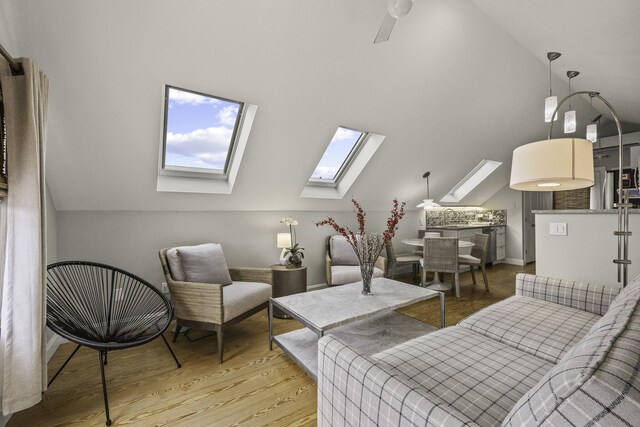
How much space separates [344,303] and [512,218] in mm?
5389

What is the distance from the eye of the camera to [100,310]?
2482 millimetres

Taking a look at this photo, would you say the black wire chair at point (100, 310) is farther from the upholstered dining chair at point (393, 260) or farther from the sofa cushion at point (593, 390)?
the upholstered dining chair at point (393, 260)

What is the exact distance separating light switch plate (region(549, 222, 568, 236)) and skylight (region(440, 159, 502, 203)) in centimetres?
309

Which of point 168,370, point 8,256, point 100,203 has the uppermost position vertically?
point 100,203

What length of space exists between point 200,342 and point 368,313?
5.06 feet

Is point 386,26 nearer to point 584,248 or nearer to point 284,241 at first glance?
point 584,248

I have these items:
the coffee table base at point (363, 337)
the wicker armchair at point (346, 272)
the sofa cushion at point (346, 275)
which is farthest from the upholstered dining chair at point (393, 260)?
the coffee table base at point (363, 337)

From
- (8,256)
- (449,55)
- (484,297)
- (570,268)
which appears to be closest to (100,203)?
(8,256)

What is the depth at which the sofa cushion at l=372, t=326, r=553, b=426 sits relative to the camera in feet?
3.53

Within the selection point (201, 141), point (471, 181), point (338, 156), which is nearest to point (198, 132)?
point (201, 141)

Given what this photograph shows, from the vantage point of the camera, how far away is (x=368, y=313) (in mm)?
2080

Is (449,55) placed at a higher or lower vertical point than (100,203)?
higher

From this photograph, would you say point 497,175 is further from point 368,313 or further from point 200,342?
point 200,342

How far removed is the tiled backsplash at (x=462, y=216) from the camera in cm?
555
